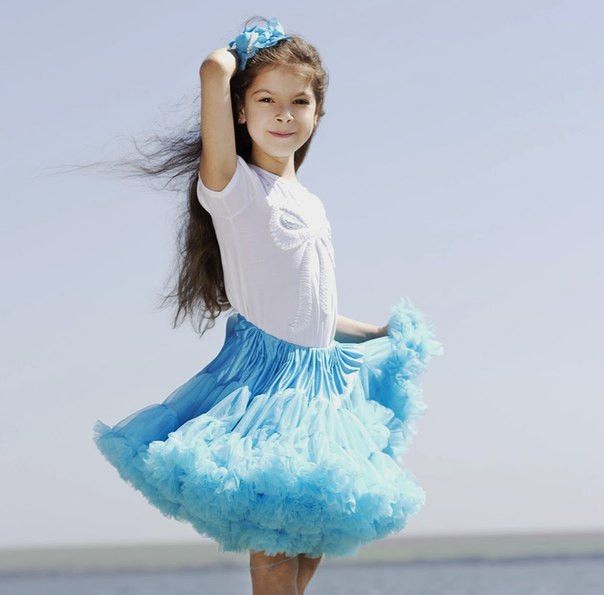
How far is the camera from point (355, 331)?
126 inches

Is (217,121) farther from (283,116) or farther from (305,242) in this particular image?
(305,242)

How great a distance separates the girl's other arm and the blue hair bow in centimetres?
81

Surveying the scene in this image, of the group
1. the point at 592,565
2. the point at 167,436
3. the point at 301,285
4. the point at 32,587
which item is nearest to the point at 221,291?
the point at 301,285

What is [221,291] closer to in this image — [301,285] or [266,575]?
[301,285]

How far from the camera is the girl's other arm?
3168 millimetres

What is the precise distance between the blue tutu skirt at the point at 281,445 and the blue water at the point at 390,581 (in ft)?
12.0

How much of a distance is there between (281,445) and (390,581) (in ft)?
20.1

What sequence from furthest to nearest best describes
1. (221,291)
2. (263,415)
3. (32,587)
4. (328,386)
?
(32,587), (221,291), (328,386), (263,415)

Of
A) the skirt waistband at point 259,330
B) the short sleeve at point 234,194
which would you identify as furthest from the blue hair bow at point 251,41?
the skirt waistband at point 259,330

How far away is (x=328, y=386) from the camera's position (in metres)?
2.84

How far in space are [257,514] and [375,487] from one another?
0.97 feet

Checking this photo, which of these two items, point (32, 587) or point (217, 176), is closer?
point (217, 176)

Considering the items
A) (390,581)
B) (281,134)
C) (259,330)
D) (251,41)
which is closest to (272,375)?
(259,330)

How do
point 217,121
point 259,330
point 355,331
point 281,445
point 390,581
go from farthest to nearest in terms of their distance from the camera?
1. point 390,581
2. point 355,331
3. point 259,330
4. point 217,121
5. point 281,445
